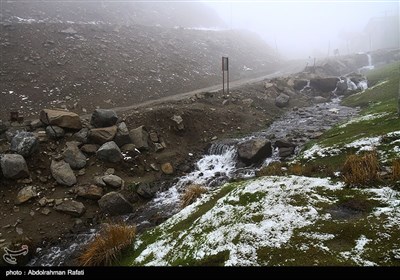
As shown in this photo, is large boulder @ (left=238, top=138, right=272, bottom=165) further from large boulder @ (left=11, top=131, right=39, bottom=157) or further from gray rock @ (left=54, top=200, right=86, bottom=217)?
large boulder @ (left=11, top=131, right=39, bottom=157)

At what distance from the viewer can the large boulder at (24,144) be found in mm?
16094

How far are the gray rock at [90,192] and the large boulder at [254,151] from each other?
9328 millimetres

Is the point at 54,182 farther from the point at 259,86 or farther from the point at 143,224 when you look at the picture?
the point at 259,86

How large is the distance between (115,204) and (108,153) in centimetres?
428

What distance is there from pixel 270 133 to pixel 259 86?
14.4 metres

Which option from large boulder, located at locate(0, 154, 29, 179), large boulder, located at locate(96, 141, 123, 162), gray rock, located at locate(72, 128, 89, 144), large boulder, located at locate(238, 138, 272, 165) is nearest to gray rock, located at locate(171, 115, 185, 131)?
large boulder, located at locate(238, 138, 272, 165)

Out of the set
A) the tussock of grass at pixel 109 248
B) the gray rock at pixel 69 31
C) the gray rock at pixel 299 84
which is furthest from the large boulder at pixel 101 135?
the gray rock at pixel 299 84

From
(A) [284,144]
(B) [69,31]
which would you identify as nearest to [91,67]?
(B) [69,31]

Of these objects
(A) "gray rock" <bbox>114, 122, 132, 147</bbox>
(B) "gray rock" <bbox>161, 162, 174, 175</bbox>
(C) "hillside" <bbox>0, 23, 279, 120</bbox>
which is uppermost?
(C) "hillside" <bbox>0, 23, 279, 120</bbox>

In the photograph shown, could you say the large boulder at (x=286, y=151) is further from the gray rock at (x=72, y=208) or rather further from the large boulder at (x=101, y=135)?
the gray rock at (x=72, y=208)

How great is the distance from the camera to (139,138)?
781 inches

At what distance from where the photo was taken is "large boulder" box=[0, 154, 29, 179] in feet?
49.0

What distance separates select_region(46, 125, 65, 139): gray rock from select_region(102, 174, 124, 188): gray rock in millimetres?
4596

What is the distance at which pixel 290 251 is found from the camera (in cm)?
604
